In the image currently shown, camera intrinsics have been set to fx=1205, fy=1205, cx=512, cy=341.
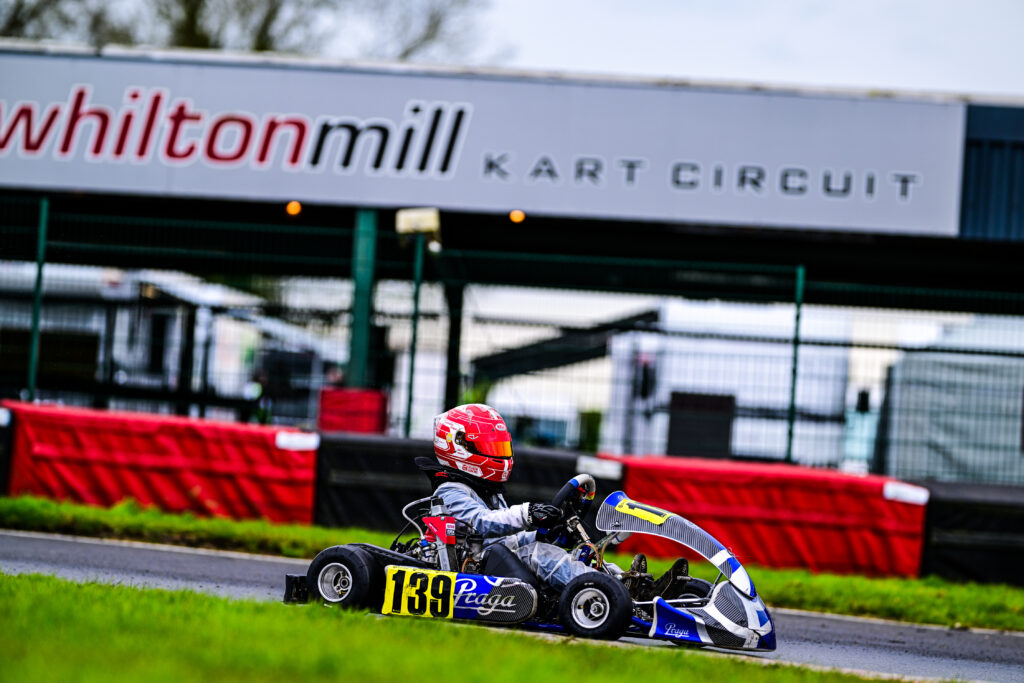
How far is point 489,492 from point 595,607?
0.96 metres

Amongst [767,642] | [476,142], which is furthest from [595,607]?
[476,142]

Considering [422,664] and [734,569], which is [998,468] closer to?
[734,569]

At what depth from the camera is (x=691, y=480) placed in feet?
33.2

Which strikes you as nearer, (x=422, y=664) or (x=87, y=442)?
(x=422, y=664)

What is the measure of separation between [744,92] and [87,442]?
8.35m

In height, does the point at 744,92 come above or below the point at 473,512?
above

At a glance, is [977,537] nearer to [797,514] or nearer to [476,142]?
[797,514]

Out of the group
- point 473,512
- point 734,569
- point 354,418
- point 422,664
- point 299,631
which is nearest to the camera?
point 422,664

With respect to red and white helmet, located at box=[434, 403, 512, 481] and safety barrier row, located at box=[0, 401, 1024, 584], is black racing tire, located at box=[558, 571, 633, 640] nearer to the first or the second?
red and white helmet, located at box=[434, 403, 512, 481]

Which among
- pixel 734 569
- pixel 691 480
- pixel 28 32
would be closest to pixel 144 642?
pixel 734 569

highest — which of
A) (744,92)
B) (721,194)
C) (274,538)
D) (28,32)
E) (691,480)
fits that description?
(28,32)

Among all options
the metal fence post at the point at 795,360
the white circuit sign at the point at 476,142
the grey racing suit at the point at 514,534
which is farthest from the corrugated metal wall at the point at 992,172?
the grey racing suit at the point at 514,534

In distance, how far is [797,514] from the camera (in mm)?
9977

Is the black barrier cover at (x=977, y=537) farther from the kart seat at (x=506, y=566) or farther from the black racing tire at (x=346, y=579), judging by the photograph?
the black racing tire at (x=346, y=579)
